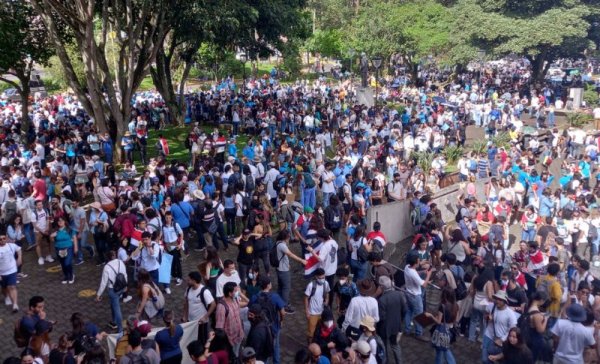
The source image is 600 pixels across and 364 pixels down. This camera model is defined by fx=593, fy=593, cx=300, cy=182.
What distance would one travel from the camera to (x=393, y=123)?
75.6 ft

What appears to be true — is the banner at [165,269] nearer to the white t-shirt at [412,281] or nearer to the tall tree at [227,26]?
the white t-shirt at [412,281]

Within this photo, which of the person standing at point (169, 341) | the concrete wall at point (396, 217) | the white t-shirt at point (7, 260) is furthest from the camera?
the concrete wall at point (396, 217)

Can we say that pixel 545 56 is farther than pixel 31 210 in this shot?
Yes

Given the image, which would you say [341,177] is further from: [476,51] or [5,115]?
[476,51]

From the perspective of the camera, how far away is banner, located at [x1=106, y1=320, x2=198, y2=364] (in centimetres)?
740

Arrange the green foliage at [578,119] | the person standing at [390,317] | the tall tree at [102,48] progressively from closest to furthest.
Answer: the person standing at [390,317] < the tall tree at [102,48] < the green foliage at [578,119]

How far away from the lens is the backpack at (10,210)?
11.9 metres

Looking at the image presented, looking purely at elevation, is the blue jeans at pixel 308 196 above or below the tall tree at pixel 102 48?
below

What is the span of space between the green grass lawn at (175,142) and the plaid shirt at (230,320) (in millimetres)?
13325

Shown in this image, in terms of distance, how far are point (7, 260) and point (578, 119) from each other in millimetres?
25895

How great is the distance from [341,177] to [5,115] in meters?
20.9

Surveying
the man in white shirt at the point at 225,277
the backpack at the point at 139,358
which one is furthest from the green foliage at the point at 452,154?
the backpack at the point at 139,358

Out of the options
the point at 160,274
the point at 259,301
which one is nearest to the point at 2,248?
the point at 160,274

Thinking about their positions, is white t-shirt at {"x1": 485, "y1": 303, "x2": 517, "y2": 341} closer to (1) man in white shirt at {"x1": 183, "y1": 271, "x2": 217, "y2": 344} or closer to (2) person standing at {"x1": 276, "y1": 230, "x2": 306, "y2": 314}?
(2) person standing at {"x1": 276, "y1": 230, "x2": 306, "y2": 314}
